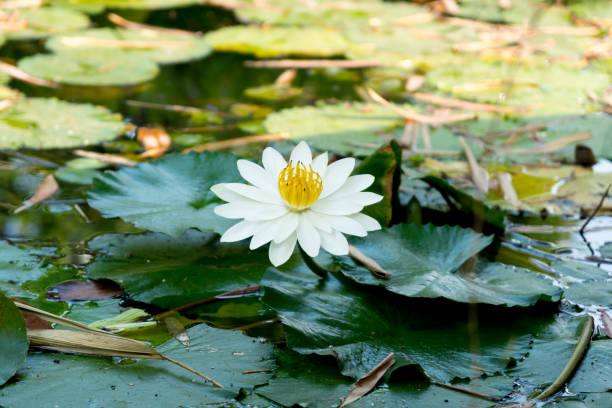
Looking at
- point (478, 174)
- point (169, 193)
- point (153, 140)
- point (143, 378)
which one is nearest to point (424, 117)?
point (478, 174)

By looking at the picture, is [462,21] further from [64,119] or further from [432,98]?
[64,119]

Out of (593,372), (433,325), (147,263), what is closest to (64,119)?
(147,263)

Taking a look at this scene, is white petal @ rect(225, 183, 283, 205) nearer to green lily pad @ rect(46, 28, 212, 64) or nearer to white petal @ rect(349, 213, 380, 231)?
white petal @ rect(349, 213, 380, 231)

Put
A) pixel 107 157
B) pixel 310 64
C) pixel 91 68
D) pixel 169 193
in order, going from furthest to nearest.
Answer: pixel 310 64 → pixel 91 68 → pixel 107 157 → pixel 169 193

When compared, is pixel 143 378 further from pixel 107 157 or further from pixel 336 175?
pixel 107 157

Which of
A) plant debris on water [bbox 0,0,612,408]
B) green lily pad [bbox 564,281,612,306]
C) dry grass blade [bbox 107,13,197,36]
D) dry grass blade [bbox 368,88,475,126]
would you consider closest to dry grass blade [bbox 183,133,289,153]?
plant debris on water [bbox 0,0,612,408]

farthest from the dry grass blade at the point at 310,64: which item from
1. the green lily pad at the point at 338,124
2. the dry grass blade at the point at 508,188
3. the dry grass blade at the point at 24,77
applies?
the dry grass blade at the point at 508,188
